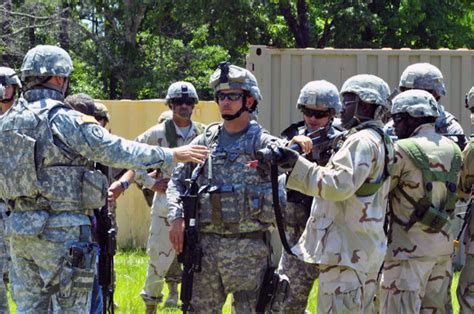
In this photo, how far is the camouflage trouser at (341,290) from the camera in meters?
6.95

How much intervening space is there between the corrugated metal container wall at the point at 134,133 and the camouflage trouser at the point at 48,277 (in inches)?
299

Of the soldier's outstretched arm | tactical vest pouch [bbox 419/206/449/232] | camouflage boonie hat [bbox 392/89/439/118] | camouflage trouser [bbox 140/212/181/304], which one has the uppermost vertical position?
camouflage boonie hat [bbox 392/89/439/118]

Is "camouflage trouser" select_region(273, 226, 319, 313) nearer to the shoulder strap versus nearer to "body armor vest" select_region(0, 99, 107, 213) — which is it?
"body armor vest" select_region(0, 99, 107, 213)

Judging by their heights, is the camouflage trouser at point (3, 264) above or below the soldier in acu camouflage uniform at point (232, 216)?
below

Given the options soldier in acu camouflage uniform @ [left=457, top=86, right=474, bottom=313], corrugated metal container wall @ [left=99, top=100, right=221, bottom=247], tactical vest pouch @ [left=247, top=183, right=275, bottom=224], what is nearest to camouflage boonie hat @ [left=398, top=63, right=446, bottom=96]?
soldier in acu camouflage uniform @ [left=457, top=86, right=474, bottom=313]

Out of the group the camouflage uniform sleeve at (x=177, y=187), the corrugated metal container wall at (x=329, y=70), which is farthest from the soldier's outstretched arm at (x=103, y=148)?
the corrugated metal container wall at (x=329, y=70)

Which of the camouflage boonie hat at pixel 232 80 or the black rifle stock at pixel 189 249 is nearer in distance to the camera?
the black rifle stock at pixel 189 249

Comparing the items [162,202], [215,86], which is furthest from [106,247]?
[162,202]

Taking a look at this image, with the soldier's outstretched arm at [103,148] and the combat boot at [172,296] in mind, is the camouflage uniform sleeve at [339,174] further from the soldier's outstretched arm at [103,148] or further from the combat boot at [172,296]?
the combat boot at [172,296]

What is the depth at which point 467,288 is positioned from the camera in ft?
26.6

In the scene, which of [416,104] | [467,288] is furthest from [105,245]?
[467,288]

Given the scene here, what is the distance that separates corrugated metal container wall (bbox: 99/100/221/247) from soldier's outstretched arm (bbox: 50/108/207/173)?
302 inches

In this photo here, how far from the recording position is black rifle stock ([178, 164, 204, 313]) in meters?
7.15

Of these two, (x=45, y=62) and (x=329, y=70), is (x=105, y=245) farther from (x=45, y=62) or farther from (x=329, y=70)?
(x=329, y=70)
